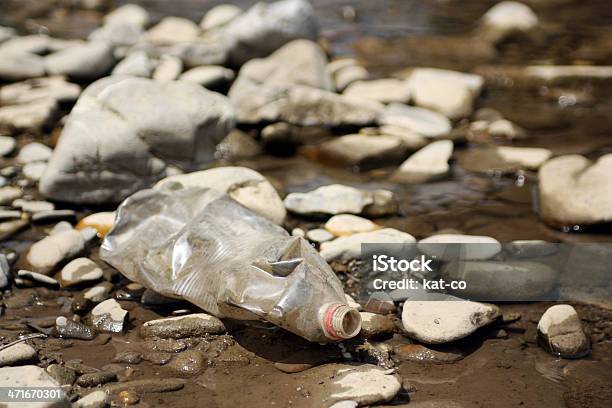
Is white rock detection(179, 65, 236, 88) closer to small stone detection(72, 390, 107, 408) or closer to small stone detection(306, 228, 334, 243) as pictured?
small stone detection(306, 228, 334, 243)

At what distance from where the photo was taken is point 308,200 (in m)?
5.35

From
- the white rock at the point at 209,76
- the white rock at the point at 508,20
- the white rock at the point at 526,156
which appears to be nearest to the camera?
the white rock at the point at 526,156

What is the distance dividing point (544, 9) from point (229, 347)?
8409 millimetres

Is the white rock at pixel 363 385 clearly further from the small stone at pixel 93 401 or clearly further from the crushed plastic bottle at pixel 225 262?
the small stone at pixel 93 401

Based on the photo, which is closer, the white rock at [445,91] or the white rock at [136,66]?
the white rock at [136,66]

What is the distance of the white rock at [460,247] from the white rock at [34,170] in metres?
2.83

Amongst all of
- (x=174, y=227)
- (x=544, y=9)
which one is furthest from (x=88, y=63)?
(x=544, y=9)

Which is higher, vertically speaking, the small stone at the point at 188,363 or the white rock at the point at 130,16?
the white rock at the point at 130,16

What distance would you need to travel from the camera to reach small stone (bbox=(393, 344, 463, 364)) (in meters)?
3.93

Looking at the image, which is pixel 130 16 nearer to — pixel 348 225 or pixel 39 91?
pixel 39 91

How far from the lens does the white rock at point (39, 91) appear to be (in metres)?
7.02

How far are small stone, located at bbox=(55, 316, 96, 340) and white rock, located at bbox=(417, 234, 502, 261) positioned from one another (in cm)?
195

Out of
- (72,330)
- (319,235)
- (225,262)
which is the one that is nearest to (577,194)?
(319,235)

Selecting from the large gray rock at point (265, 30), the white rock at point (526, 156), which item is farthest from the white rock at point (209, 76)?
the white rock at point (526, 156)
